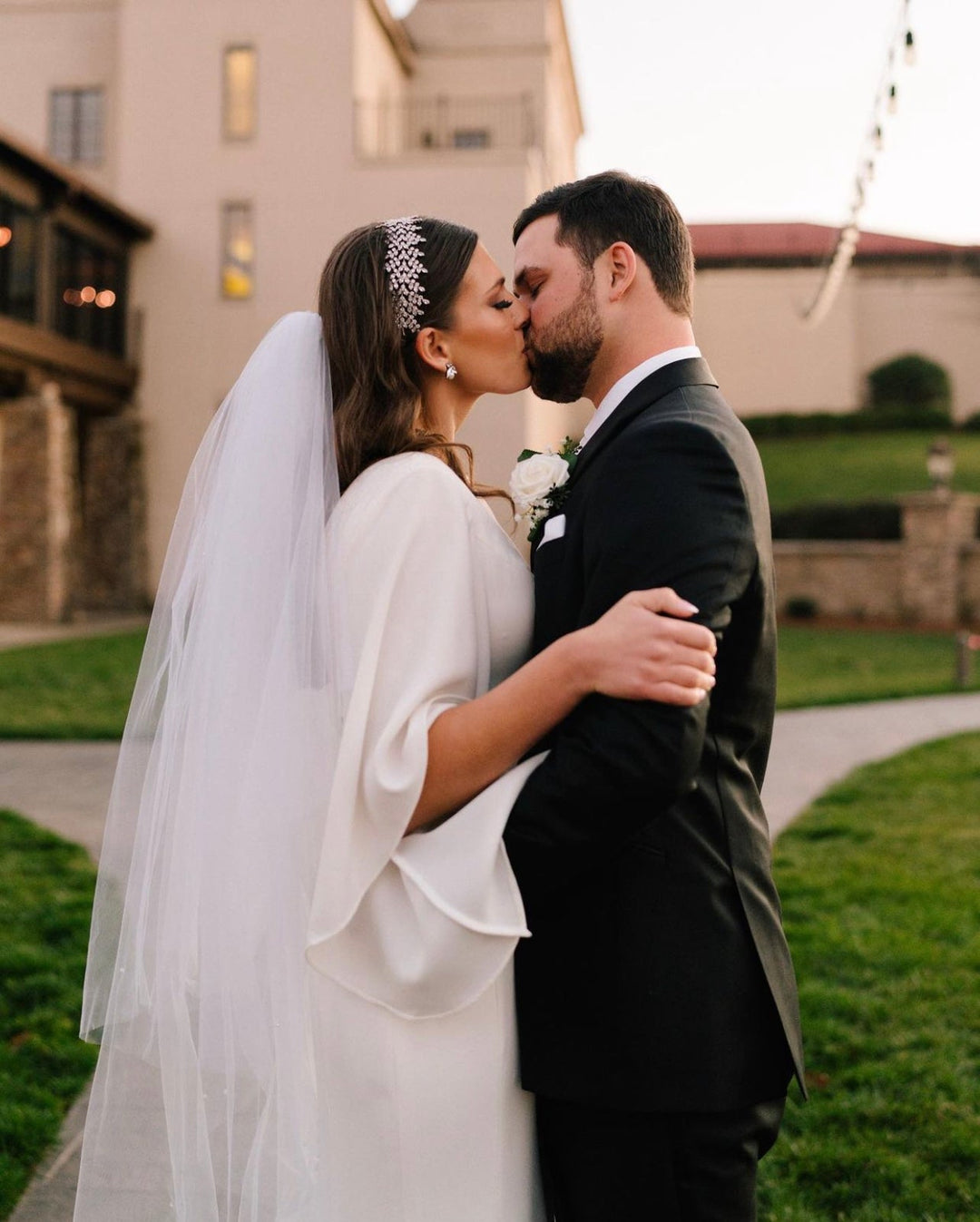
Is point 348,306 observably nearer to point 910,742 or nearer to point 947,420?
point 910,742

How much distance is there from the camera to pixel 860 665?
677 inches

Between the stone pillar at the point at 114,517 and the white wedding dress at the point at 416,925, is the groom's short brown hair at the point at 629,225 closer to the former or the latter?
the white wedding dress at the point at 416,925

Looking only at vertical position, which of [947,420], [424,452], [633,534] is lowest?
[633,534]

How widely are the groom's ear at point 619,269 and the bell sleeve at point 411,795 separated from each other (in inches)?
18.5

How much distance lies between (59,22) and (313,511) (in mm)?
27926

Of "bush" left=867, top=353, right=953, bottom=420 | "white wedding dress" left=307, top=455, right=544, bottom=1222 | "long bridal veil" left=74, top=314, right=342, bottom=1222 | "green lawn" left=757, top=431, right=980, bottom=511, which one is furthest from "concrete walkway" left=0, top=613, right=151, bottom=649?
"bush" left=867, top=353, right=953, bottom=420

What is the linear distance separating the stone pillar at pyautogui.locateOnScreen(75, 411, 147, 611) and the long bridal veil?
22.8 metres

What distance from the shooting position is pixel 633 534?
1.85m

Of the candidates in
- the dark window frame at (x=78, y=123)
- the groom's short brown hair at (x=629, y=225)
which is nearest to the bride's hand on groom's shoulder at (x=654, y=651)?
the groom's short brown hair at (x=629, y=225)

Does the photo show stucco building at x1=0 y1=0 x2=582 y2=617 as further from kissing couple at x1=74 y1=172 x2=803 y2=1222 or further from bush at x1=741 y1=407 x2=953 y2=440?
kissing couple at x1=74 y1=172 x2=803 y2=1222

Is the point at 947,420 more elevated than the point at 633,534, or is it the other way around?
the point at 947,420

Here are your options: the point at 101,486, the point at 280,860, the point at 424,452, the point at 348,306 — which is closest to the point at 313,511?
the point at 424,452

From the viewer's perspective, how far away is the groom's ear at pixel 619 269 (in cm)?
217

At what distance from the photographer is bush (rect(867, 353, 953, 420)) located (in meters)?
42.4
